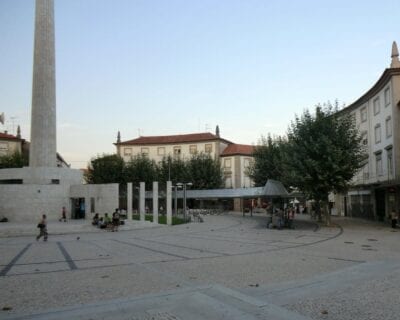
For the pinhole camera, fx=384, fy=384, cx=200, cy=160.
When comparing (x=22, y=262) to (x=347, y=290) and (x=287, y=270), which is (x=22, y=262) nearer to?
(x=287, y=270)

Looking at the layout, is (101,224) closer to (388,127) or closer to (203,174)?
(388,127)

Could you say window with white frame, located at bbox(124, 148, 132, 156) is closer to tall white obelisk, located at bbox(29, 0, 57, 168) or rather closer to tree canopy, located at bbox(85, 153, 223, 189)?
tree canopy, located at bbox(85, 153, 223, 189)

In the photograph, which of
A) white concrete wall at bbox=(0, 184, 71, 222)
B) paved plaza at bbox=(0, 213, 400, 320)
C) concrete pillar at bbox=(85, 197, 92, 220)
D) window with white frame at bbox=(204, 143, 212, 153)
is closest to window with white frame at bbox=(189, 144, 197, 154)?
window with white frame at bbox=(204, 143, 212, 153)

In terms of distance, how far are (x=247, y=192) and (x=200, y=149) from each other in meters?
32.6

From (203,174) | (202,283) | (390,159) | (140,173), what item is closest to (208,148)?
(203,174)

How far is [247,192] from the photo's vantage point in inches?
1816

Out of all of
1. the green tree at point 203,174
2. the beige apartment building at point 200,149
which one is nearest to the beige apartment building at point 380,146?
the green tree at point 203,174

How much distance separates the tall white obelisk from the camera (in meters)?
33.1

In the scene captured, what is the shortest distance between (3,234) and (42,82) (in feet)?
47.0

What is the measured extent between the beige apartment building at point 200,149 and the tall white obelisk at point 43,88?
133ft

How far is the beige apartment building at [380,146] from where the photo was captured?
31.8 meters

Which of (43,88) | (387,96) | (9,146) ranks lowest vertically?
(9,146)

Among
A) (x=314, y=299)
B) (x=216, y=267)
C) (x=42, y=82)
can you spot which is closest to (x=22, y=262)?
(x=216, y=267)

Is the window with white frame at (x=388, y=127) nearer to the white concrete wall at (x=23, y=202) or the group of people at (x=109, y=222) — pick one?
the group of people at (x=109, y=222)
